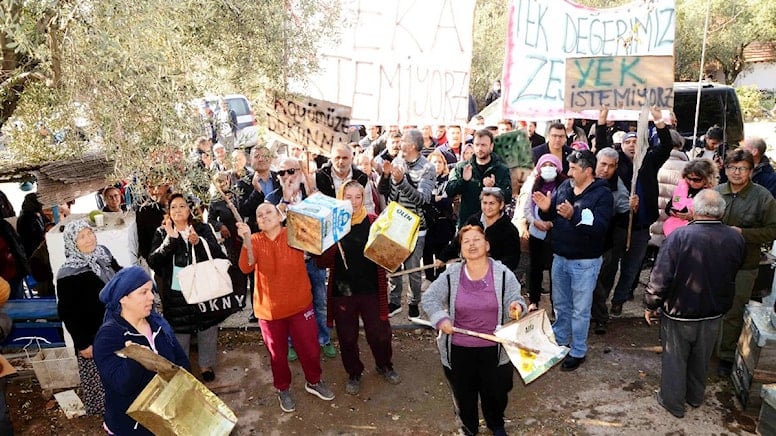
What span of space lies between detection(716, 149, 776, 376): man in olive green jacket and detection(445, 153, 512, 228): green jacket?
6.27 feet

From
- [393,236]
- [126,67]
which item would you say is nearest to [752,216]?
[393,236]

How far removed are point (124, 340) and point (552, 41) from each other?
5.95 metres

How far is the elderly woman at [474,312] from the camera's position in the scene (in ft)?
12.5

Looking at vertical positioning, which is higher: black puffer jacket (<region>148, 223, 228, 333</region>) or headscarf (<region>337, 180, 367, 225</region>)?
headscarf (<region>337, 180, 367, 225</region>)

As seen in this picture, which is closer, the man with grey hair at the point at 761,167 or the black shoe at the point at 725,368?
the black shoe at the point at 725,368

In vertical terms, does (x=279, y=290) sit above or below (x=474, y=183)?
below

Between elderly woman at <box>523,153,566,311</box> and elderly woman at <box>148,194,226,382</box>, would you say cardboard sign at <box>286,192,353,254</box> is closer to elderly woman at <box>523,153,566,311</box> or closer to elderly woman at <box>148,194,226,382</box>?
elderly woman at <box>148,194,226,382</box>

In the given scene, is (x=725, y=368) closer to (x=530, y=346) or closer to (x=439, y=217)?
(x=530, y=346)

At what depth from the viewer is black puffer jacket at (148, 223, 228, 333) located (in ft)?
15.9

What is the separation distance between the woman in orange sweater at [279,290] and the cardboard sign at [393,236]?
0.71m

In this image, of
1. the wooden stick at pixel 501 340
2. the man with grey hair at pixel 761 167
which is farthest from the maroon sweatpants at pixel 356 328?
the man with grey hair at pixel 761 167

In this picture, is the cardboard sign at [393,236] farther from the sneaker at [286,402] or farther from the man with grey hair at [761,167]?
the man with grey hair at [761,167]

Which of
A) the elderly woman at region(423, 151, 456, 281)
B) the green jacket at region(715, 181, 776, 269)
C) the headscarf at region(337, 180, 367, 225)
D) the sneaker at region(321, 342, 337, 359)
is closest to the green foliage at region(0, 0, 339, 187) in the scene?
the headscarf at region(337, 180, 367, 225)

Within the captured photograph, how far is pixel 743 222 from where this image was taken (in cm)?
491
